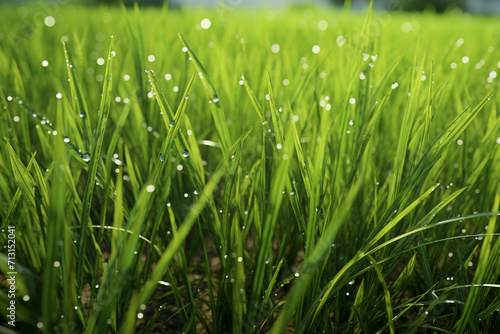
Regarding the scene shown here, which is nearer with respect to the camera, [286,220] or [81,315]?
[81,315]

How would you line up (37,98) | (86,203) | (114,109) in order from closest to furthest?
(86,203) < (114,109) < (37,98)

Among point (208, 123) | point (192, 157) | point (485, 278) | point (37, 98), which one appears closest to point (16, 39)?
point (37, 98)

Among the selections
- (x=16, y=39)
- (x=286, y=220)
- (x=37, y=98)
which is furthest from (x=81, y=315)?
(x=16, y=39)

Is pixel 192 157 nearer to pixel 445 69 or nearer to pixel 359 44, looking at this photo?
pixel 359 44

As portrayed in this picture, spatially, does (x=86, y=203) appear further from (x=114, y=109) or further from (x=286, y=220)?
(x=114, y=109)

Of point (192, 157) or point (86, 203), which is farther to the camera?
point (192, 157)

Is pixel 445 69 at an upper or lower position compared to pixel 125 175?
upper

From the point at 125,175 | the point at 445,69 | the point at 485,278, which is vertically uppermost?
the point at 445,69

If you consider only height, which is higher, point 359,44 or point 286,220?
point 359,44

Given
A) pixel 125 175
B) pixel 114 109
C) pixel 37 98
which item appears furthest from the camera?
pixel 37 98
